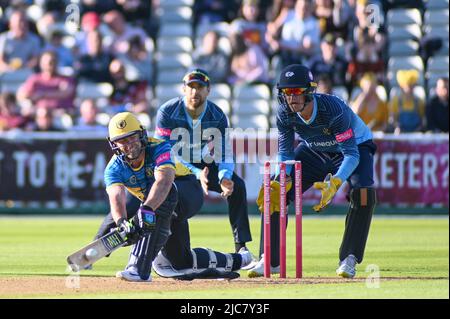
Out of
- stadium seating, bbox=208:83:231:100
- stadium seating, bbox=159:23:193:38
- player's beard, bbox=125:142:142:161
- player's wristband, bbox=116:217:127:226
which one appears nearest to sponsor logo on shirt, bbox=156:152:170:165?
player's beard, bbox=125:142:142:161

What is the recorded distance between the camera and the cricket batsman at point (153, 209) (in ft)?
31.6

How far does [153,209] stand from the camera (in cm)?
955

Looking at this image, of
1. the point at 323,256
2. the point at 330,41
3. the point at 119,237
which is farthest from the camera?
the point at 330,41

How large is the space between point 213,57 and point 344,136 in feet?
36.6

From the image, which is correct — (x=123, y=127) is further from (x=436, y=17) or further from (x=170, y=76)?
(x=436, y=17)

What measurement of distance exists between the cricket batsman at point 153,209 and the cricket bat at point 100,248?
8cm

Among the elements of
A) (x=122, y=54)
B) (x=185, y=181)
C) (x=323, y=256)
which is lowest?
(x=323, y=256)

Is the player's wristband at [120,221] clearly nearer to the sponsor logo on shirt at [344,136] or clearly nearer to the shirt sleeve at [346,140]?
the shirt sleeve at [346,140]

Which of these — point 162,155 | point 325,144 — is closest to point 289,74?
point 325,144

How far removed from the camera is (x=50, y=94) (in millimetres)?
21141

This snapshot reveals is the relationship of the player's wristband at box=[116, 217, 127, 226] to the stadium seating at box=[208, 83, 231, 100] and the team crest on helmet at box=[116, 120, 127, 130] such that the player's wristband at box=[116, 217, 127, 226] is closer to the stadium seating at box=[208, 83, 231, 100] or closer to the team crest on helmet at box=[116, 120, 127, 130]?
the team crest on helmet at box=[116, 120, 127, 130]
